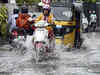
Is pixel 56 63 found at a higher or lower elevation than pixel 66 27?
lower

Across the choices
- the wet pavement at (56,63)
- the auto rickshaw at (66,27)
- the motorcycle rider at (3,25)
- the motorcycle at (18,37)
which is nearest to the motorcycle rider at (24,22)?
the motorcycle at (18,37)

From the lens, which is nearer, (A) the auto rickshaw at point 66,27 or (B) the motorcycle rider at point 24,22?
(B) the motorcycle rider at point 24,22

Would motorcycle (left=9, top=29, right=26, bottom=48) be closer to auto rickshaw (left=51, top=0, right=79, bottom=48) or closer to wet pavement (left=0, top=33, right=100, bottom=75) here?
wet pavement (left=0, top=33, right=100, bottom=75)

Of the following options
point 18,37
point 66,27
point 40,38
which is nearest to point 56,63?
point 40,38

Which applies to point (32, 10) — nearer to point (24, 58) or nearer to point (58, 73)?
point (24, 58)

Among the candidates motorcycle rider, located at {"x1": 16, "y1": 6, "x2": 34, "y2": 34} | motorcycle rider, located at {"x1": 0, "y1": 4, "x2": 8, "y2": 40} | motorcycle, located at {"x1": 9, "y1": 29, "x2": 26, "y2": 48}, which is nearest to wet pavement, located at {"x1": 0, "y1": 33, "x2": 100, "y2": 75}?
motorcycle, located at {"x1": 9, "y1": 29, "x2": 26, "y2": 48}

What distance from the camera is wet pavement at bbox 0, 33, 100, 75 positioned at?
24.0 ft

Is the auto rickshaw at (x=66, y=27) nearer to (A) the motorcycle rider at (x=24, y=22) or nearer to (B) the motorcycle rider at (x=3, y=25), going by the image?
(A) the motorcycle rider at (x=24, y=22)

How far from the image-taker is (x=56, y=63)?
8367 mm

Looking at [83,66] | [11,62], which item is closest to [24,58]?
[11,62]

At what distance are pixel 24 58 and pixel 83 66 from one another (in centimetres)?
219

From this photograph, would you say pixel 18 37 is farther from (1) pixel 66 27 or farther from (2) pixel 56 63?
(1) pixel 66 27

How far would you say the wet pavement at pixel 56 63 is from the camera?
7322 millimetres

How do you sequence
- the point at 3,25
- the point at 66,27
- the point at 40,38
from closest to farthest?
the point at 40,38, the point at 66,27, the point at 3,25
